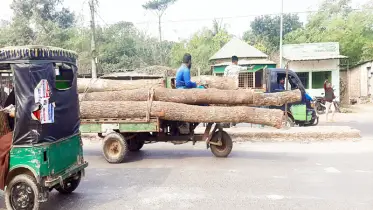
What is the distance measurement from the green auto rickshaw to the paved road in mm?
704

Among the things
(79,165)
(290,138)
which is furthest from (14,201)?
(290,138)

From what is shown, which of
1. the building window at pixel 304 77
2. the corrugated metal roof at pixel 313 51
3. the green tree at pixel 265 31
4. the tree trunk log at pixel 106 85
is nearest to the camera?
the tree trunk log at pixel 106 85

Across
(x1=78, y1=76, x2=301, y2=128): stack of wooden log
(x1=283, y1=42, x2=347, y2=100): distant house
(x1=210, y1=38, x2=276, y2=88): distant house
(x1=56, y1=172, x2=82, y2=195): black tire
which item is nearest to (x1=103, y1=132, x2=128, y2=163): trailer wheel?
(x1=78, y1=76, x2=301, y2=128): stack of wooden log

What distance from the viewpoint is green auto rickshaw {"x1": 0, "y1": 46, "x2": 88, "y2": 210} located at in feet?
14.6

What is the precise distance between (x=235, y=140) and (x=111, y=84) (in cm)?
424

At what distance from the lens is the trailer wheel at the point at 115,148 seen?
25.8 feet

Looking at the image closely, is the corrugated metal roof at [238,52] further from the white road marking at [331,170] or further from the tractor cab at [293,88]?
the white road marking at [331,170]

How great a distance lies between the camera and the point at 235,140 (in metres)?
10.7

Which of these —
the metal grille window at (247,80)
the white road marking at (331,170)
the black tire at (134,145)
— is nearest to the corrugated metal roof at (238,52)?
the metal grille window at (247,80)

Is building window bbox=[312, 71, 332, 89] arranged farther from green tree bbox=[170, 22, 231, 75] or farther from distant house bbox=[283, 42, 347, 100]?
green tree bbox=[170, 22, 231, 75]

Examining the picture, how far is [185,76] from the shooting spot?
8.27 meters

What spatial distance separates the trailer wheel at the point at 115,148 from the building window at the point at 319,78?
61.6 ft

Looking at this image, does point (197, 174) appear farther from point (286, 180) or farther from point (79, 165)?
point (79, 165)

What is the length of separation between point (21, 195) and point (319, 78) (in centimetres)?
2213
